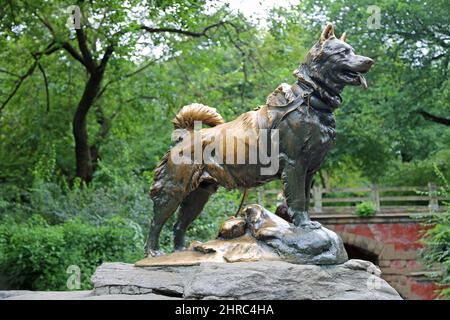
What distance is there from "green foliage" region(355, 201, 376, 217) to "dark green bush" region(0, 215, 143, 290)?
9812 millimetres

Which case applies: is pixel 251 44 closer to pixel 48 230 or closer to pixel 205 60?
pixel 205 60

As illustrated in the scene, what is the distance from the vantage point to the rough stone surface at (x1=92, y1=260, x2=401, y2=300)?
5477mm

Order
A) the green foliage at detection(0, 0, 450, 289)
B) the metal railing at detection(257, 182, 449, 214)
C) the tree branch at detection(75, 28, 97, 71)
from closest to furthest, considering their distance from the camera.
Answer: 1. the green foliage at detection(0, 0, 450, 289)
2. the tree branch at detection(75, 28, 97, 71)
3. the metal railing at detection(257, 182, 449, 214)

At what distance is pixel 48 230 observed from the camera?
36.1ft

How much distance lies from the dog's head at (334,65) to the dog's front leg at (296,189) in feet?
2.28

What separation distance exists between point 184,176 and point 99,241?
5351mm

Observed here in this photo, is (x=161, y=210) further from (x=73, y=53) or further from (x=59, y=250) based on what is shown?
(x=73, y=53)

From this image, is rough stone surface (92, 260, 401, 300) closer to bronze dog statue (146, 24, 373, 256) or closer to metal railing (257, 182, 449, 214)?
bronze dog statue (146, 24, 373, 256)

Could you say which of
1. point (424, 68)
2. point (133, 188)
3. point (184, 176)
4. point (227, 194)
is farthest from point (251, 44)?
point (184, 176)

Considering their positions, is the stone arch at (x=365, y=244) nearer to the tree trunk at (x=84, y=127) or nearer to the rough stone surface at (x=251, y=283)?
the tree trunk at (x=84, y=127)

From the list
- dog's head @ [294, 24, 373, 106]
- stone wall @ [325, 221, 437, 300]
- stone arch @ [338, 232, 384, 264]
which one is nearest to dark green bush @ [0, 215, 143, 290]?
dog's head @ [294, 24, 373, 106]

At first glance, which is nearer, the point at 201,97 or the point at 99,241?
the point at 99,241

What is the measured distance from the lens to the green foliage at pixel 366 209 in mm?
19909
